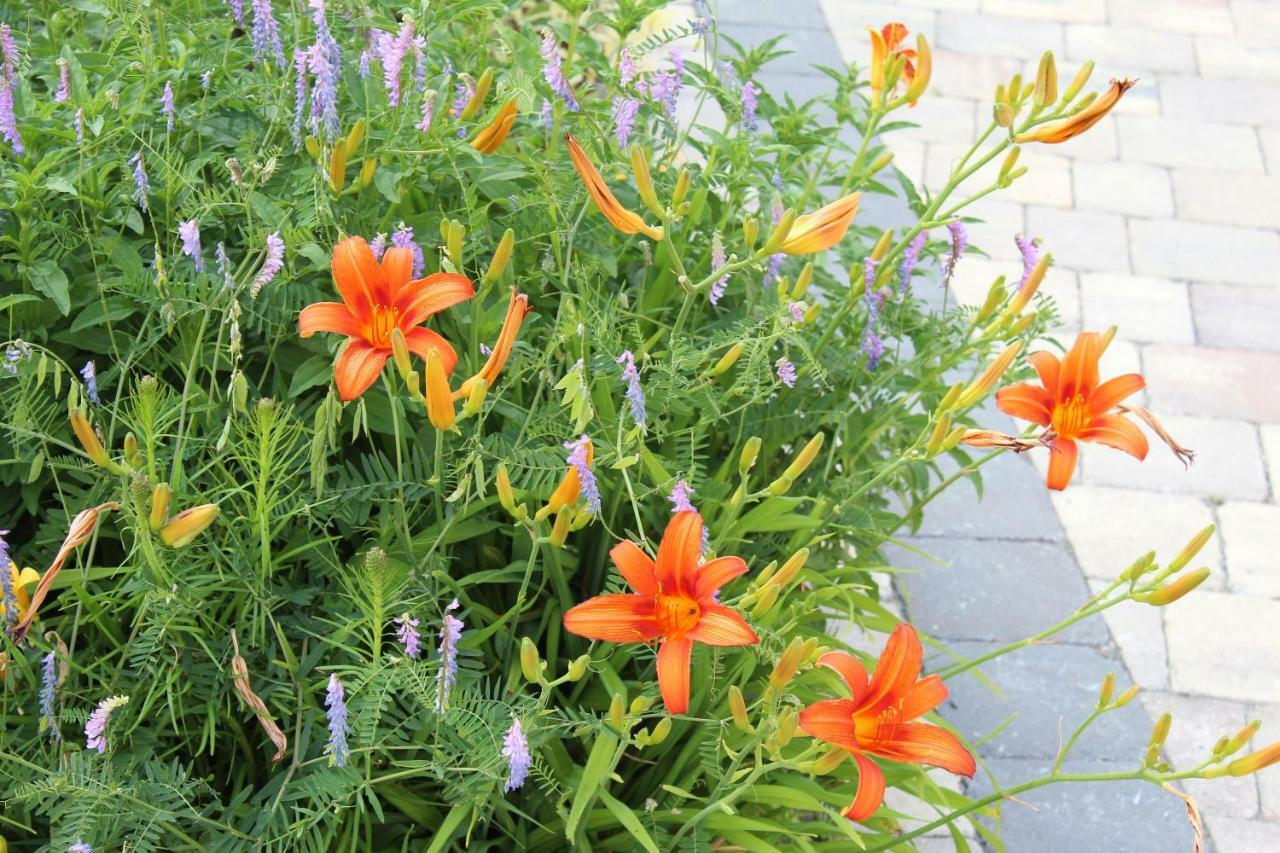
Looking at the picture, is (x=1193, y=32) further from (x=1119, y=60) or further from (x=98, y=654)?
(x=98, y=654)

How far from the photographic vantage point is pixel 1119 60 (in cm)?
478

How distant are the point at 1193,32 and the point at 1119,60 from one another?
1.60ft

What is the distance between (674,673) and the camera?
50.3 inches

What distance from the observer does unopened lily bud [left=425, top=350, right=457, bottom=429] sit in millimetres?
1239

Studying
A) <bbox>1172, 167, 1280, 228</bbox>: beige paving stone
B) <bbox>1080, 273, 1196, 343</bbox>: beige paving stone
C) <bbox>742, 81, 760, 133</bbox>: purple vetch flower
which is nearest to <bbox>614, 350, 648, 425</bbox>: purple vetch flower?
<bbox>742, 81, 760, 133</bbox>: purple vetch flower

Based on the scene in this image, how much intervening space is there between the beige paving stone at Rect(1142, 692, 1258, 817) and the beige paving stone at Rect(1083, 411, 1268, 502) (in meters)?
0.65

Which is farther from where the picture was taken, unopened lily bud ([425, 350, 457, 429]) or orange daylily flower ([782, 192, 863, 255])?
orange daylily flower ([782, 192, 863, 255])

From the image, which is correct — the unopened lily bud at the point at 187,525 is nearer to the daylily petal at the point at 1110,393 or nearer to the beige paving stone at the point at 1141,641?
the daylily petal at the point at 1110,393

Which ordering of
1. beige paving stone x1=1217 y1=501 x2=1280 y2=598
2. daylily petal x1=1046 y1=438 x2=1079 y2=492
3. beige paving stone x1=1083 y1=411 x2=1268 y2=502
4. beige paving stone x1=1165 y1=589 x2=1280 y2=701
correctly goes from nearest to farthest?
daylily petal x1=1046 y1=438 x2=1079 y2=492, beige paving stone x1=1165 y1=589 x2=1280 y2=701, beige paving stone x1=1217 y1=501 x2=1280 y2=598, beige paving stone x1=1083 y1=411 x2=1268 y2=502

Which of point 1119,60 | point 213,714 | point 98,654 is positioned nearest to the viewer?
point 213,714

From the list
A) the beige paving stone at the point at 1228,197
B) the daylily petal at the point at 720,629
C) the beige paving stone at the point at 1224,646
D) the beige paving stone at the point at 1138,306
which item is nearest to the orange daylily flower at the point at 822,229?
the daylily petal at the point at 720,629

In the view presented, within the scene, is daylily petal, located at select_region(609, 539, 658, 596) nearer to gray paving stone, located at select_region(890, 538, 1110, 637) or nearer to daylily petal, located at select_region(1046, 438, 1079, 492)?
daylily petal, located at select_region(1046, 438, 1079, 492)

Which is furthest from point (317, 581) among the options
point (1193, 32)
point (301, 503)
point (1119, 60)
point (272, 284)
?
point (1193, 32)

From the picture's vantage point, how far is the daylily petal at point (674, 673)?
4.11ft
